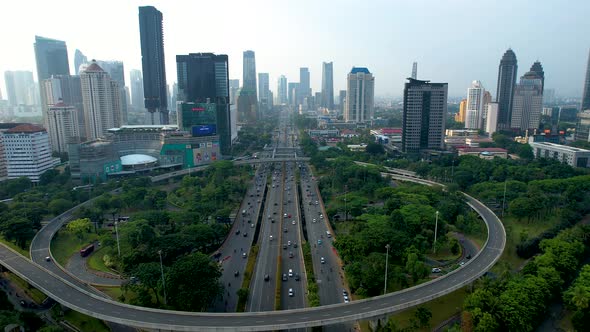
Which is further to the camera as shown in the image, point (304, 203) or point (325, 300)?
point (304, 203)

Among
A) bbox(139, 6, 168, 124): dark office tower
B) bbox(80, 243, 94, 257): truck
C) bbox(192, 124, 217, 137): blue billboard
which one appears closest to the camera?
bbox(80, 243, 94, 257): truck

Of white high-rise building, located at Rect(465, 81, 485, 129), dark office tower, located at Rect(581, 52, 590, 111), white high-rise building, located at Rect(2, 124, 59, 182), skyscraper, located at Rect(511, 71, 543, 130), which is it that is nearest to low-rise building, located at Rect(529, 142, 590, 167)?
skyscraper, located at Rect(511, 71, 543, 130)

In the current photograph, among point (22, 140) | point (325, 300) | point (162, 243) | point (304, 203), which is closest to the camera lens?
point (325, 300)

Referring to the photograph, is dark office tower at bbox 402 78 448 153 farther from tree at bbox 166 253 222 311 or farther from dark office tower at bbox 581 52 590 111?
tree at bbox 166 253 222 311

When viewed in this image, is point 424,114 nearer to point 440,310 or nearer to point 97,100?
point 440,310

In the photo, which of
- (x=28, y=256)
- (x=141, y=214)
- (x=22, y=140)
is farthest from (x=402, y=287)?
(x=22, y=140)

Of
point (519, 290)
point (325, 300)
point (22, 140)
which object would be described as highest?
point (22, 140)

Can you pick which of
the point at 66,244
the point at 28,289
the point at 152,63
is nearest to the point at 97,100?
the point at 152,63

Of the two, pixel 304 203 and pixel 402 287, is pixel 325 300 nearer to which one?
pixel 402 287
